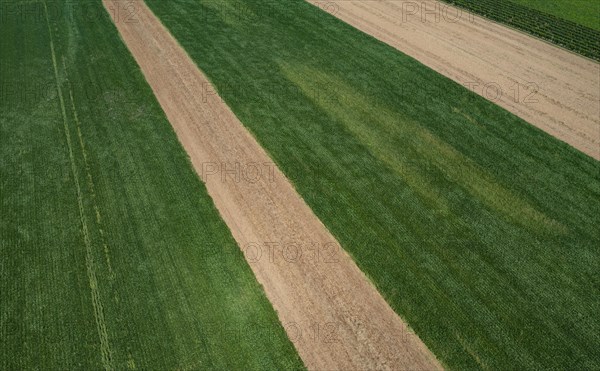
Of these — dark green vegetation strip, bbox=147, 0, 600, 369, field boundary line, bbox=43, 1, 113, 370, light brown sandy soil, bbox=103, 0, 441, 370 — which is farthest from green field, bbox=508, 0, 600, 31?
field boundary line, bbox=43, 1, 113, 370

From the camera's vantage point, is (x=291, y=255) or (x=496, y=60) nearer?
(x=291, y=255)

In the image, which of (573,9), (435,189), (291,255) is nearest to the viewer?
(291,255)

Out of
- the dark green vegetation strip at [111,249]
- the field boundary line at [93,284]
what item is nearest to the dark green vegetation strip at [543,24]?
the dark green vegetation strip at [111,249]

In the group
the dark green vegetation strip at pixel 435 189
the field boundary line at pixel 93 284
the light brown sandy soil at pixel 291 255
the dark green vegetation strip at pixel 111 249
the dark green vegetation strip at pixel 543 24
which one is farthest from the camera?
the dark green vegetation strip at pixel 543 24

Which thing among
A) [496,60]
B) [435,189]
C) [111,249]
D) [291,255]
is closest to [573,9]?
[496,60]

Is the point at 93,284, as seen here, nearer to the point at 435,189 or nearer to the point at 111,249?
the point at 111,249

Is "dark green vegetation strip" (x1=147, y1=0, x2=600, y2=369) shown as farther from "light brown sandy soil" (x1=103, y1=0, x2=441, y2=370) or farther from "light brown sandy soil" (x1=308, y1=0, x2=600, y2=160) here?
"light brown sandy soil" (x1=308, y1=0, x2=600, y2=160)

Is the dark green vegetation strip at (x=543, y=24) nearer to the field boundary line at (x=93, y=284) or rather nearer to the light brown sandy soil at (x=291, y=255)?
the light brown sandy soil at (x=291, y=255)

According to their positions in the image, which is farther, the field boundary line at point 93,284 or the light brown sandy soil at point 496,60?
the light brown sandy soil at point 496,60
